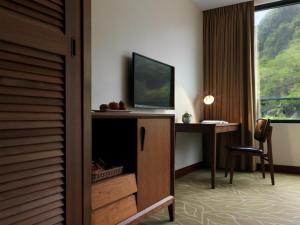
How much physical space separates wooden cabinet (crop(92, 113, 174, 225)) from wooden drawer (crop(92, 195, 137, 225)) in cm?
4

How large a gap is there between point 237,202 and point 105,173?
61.9 inches

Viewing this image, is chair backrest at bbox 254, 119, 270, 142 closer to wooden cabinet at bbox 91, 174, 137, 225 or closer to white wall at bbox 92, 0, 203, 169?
white wall at bbox 92, 0, 203, 169

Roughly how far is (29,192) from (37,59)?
0.50 metres

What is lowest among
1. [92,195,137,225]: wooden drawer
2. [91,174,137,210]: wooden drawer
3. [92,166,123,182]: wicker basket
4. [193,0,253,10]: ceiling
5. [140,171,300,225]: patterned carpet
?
[140,171,300,225]: patterned carpet

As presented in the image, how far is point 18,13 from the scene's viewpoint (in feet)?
3.24

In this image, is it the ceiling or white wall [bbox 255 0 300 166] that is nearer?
white wall [bbox 255 0 300 166]

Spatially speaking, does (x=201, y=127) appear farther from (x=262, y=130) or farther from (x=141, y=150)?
(x=141, y=150)

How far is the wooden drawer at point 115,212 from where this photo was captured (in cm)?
149

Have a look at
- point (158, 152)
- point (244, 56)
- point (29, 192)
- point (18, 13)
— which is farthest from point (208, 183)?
point (18, 13)

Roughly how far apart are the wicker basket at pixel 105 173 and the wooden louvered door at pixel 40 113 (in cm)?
33

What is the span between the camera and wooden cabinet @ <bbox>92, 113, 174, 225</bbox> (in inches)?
70.3

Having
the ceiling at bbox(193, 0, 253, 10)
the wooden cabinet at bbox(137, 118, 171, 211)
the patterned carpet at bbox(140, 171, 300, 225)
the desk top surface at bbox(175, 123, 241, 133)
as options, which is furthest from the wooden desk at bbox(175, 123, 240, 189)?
the ceiling at bbox(193, 0, 253, 10)

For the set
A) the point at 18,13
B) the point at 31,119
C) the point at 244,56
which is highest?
the point at 244,56

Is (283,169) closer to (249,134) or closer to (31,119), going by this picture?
(249,134)
